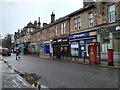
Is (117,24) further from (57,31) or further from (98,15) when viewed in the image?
(57,31)

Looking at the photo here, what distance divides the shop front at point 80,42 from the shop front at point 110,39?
209cm

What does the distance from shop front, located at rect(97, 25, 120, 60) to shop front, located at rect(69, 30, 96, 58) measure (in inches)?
82.1

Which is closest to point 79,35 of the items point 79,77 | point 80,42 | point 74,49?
point 80,42

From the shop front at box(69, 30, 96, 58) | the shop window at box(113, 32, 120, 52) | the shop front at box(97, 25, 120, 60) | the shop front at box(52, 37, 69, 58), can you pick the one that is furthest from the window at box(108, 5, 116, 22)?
the shop front at box(52, 37, 69, 58)

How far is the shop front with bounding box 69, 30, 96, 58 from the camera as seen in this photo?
118 ft

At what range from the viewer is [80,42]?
39750 millimetres

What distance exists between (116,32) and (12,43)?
372 feet

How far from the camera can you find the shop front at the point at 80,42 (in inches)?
1422

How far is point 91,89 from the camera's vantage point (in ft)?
34.7

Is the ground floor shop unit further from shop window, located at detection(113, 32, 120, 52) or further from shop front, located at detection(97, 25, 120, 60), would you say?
shop window, located at detection(113, 32, 120, 52)

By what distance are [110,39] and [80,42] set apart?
915cm

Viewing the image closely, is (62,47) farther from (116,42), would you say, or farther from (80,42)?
(116,42)

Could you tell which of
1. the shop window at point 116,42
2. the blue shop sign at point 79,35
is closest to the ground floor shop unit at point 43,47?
the blue shop sign at point 79,35

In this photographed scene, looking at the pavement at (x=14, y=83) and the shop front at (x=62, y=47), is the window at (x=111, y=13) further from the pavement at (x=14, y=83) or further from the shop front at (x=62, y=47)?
the pavement at (x=14, y=83)
